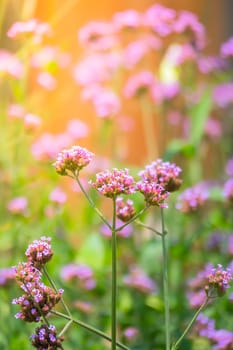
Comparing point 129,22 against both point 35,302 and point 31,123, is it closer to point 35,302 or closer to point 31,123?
point 31,123

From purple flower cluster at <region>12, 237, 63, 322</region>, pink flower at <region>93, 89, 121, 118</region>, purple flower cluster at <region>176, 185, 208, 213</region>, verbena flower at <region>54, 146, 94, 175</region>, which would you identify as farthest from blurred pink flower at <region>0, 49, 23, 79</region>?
purple flower cluster at <region>12, 237, 63, 322</region>

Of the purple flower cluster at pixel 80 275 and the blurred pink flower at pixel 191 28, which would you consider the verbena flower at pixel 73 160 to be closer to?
the purple flower cluster at pixel 80 275

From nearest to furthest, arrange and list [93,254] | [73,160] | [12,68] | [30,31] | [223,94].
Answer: [73,160], [30,31], [12,68], [93,254], [223,94]

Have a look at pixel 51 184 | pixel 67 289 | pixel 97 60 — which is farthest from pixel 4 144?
pixel 97 60

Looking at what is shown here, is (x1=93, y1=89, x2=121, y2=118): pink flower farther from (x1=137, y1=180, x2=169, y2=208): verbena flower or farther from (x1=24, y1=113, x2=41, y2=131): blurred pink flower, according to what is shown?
(x1=137, y1=180, x2=169, y2=208): verbena flower

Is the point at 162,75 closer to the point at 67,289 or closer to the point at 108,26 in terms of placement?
the point at 108,26

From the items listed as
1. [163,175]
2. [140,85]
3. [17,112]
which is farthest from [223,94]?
[163,175]
